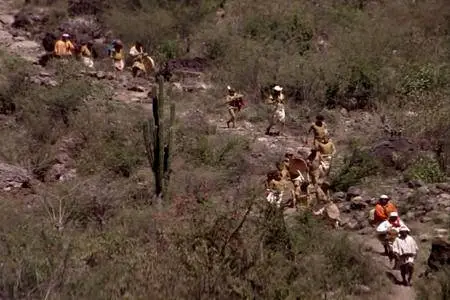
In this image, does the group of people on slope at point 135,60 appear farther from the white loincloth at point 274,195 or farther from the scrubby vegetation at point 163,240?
the white loincloth at point 274,195

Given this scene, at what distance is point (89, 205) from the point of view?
11031 millimetres

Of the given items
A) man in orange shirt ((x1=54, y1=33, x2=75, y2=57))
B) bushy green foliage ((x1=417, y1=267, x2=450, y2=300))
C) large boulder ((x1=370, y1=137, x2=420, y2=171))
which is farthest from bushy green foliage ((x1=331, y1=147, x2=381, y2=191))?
man in orange shirt ((x1=54, y1=33, x2=75, y2=57))

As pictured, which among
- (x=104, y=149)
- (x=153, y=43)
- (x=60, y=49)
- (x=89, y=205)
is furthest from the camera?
(x=153, y=43)

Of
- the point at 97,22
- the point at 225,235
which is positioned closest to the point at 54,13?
the point at 97,22

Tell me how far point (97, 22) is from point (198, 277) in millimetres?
15051

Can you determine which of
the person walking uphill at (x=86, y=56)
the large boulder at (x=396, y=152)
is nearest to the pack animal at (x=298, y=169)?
the large boulder at (x=396, y=152)

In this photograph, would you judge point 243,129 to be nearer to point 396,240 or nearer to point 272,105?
point 272,105

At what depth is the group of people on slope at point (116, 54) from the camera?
A: 18562mm

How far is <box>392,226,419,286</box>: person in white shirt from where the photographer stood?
930cm

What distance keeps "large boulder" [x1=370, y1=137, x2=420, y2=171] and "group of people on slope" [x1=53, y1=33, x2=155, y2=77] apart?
23.3ft

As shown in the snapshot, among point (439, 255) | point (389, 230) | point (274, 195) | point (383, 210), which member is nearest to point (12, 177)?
point (274, 195)

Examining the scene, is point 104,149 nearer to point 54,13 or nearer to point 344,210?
point 344,210

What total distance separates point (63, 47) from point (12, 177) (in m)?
6.58

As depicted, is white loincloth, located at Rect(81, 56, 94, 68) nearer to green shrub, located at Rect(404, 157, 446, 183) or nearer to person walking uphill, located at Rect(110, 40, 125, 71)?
person walking uphill, located at Rect(110, 40, 125, 71)
